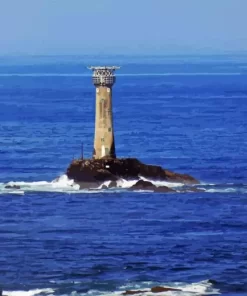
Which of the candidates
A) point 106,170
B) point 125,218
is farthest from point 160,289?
point 106,170

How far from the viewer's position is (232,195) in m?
79.8

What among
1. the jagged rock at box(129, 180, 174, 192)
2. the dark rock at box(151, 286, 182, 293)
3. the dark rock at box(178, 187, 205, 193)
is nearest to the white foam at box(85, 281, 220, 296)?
the dark rock at box(151, 286, 182, 293)

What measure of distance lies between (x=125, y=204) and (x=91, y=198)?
2685mm

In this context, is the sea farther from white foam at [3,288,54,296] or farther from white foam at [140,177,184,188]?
white foam at [140,177,184,188]

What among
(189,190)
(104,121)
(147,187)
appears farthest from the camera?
(104,121)

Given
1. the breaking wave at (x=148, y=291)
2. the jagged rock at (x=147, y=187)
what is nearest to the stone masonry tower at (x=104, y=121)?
the jagged rock at (x=147, y=187)

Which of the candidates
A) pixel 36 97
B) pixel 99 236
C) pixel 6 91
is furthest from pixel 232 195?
pixel 6 91

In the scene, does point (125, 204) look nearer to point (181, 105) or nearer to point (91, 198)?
point (91, 198)

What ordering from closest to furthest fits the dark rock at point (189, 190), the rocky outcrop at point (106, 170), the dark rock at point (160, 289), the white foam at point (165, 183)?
the dark rock at point (160, 289), the dark rock at point (189, 190), the rocky outcrop at point (106, 170), the white foam at point (165, 183)

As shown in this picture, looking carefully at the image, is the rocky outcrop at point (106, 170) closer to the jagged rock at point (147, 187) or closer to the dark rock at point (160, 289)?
the jagged rock at point (147, 187)

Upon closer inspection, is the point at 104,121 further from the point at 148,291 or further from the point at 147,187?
the point at 148,291

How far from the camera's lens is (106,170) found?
271 feet

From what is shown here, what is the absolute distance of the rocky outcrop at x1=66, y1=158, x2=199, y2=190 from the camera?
82188 millimetres

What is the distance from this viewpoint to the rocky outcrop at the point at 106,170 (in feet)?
270
